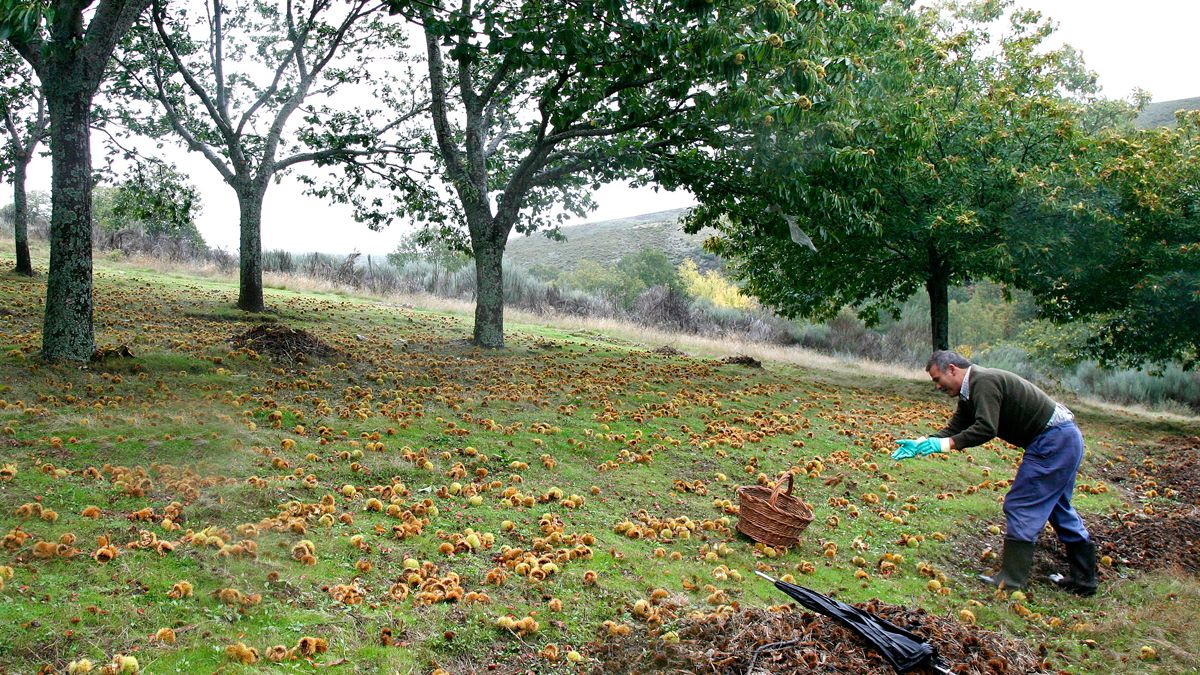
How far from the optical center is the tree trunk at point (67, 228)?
27.6 ft

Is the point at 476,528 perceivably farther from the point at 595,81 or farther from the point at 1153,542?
the point at 595,81

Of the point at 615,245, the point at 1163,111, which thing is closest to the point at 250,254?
the point at 615,245

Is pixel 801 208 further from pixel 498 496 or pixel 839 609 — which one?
pixel 839 609

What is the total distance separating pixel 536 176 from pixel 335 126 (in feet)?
17.0

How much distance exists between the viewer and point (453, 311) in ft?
82.5

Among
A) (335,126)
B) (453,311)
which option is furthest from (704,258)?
(335,126)

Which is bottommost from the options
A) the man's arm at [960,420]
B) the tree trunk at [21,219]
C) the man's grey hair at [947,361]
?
the man's arm at [960,420]

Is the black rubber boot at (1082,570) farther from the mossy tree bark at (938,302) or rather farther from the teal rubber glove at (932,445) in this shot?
the mossy tree bark at (938,302)

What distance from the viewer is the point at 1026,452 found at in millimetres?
5938

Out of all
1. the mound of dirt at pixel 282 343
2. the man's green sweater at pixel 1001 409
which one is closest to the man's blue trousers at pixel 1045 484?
the man's green sweater at pixel 1001 409

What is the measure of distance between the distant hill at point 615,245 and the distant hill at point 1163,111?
45936 mm

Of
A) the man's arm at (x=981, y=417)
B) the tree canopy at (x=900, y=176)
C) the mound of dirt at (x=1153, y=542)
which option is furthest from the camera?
the tree canopy at (x=900, y=176)

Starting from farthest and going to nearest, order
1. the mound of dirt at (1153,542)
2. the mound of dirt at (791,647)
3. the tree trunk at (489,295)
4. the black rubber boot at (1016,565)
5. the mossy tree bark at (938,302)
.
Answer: the mossy tree bark at (938,302) < the tree trunk at (489,295) < the mound of dirt at (1153,542) < the black rubber boot at (1016,565) < the mound of dirt at (791,647)

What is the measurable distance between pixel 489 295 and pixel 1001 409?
10.7 meters
